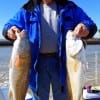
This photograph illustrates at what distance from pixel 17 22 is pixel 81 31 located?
22.5 inches

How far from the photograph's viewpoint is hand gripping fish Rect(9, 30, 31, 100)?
3.12 meters

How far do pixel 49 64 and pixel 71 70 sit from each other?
404 millimetres

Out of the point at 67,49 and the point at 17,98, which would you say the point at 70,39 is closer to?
the point at 67,49

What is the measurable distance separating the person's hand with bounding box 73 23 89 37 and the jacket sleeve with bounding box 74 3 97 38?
6 cm

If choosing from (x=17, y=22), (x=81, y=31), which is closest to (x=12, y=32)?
(x=17, y=22)

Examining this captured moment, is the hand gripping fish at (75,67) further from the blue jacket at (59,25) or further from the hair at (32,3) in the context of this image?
the hair at (32,3)

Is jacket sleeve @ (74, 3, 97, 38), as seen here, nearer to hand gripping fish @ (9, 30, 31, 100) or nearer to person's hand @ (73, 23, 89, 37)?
person's hand @ (73, 23, 89, 37)

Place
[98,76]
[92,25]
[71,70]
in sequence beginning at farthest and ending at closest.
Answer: [98,76]
[92,25]
[71,70]

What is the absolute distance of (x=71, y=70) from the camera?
3.10 meters

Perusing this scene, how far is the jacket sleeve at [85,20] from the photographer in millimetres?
3402

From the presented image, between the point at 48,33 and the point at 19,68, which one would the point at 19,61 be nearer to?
the point at 19,68

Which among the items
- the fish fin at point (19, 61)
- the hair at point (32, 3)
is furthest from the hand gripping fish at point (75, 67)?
the hair at point (32, 3)

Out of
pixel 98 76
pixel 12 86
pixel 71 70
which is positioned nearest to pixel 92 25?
pixel 71 70

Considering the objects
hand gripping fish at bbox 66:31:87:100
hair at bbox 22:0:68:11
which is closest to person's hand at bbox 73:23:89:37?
hand gripping fish at bbox 66:31:87:100
